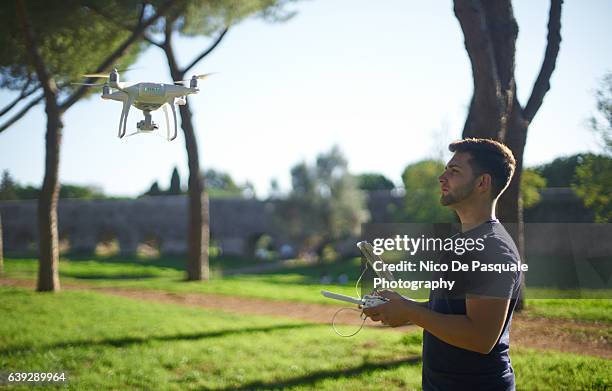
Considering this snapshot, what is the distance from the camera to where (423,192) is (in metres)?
33.9

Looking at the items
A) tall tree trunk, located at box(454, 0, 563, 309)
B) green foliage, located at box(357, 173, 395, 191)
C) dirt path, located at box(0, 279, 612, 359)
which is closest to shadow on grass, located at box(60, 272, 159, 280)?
dirt path, located at box(0, 279, 612, 359)

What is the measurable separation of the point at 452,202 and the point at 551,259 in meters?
8.51

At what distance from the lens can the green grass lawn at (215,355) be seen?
7.13 m

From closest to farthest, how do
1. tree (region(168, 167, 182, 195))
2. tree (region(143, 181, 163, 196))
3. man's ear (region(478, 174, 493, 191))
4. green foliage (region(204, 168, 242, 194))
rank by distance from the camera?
man's ear (region(478, 174, 493, 191)) → tree (region(168, 167, 182, 195)) → tree (region(143, 181, 163, 196)) → green foliage (region(204, 168, 242, 194))

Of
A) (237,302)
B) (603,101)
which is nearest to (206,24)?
(237,302)

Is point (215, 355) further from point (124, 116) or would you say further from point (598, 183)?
point (598, 183)

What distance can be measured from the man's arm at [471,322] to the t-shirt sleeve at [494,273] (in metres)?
0.04

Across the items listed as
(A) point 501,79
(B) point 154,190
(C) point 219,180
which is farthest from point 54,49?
(C) point 219,180

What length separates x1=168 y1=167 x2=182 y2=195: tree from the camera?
55428 mm

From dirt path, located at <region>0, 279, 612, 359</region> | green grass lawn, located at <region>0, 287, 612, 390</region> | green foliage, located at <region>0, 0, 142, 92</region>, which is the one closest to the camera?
green grass lawn, located at <region>0, 287, 612, 390</region>

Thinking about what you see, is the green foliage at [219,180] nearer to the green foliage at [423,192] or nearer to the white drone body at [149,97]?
the green foliage at [423,192]

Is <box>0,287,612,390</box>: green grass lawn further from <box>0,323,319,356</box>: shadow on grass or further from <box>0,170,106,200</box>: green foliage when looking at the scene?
<box>0,170,106,200</box>: green foliage

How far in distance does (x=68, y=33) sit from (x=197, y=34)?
411 centimetres

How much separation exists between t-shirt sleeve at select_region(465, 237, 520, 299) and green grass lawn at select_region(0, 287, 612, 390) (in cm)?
469
